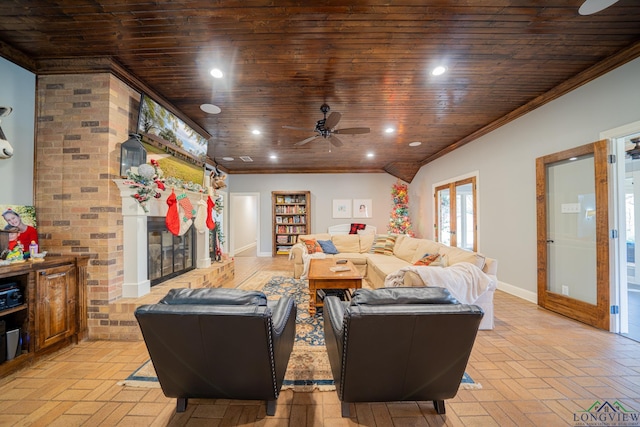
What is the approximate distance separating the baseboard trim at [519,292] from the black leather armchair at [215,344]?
12.3 ft

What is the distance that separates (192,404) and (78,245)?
6.78 ft

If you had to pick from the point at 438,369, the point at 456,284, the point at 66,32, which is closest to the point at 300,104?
the point at 66,32

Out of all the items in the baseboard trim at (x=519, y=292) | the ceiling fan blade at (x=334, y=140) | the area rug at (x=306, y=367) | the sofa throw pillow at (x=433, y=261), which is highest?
the ceiling fan blade at (x=334, y=140)

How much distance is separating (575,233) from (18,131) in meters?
6.16

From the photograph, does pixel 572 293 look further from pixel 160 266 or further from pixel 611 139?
pixel 160 266

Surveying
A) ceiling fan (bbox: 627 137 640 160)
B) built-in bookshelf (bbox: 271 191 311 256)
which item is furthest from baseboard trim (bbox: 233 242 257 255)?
ceiling fan (bbox: 627 137 640 160)

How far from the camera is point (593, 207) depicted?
2697mm

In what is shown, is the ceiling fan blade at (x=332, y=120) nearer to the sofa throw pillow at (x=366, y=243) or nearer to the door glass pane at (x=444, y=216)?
the sofa throw pillow at (x=366, y=243)

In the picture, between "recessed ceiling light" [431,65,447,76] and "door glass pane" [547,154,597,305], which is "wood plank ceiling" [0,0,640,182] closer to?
"recessed ceiling light" [431,65,447,76]

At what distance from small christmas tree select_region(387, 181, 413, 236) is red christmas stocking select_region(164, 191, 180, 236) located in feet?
18.1

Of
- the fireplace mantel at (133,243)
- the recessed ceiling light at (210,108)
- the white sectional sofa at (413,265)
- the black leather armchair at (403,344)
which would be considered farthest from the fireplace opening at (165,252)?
the black leather armchair at (403,344)

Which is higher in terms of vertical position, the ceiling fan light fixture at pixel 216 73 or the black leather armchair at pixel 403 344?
the ceiling fan light fixture at pixel 216 73

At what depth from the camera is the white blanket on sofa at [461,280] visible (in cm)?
238

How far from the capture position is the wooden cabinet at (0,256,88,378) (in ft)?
6.30
